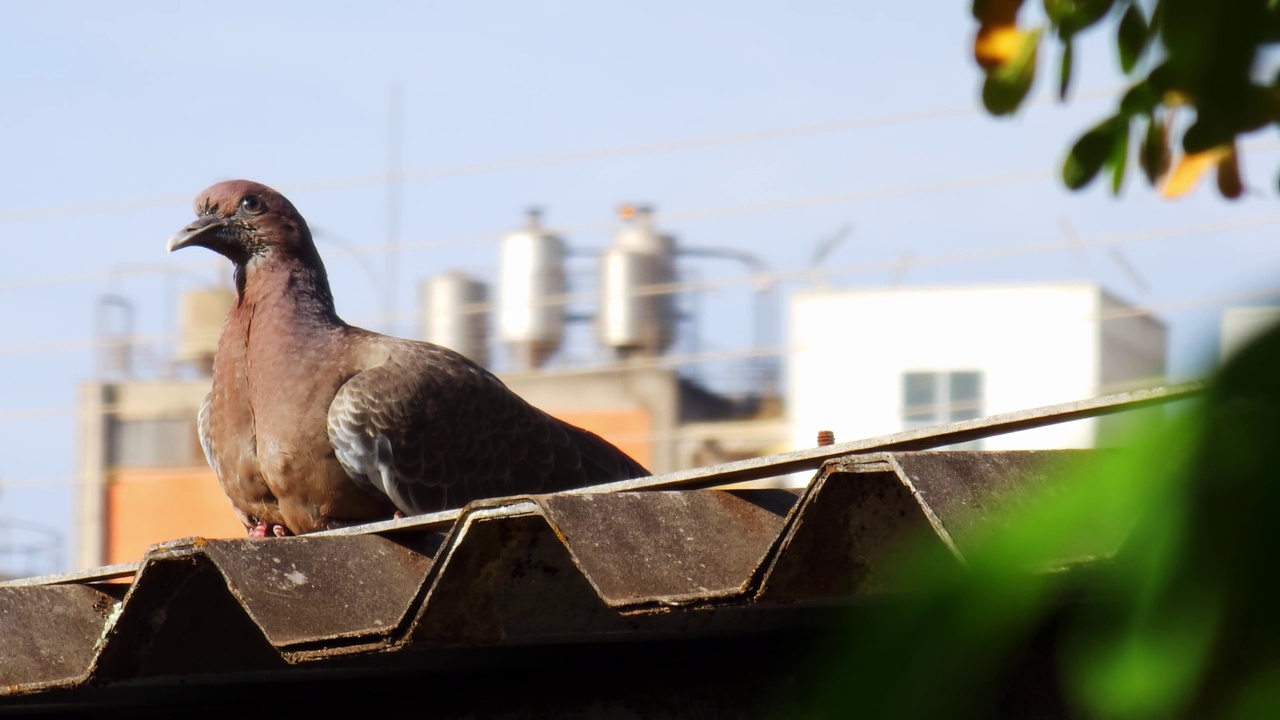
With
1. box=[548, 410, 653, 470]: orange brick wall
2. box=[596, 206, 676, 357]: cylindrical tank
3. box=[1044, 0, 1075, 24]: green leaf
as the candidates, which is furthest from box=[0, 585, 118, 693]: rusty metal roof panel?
box=[596, 206, 676, 357]: cylindrical tank

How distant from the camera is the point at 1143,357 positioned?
93 centimetres

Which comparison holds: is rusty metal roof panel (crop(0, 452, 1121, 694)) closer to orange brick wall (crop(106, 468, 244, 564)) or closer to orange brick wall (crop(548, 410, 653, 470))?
orange brick wall (crop(548, 410, 653, 470))

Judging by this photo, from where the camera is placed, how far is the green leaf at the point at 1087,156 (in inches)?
82.3

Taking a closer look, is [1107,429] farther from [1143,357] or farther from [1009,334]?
[1009,334]

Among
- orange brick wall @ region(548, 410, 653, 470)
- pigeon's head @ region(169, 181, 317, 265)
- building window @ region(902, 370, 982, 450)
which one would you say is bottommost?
orange brick wall @ region(548, 410, 653, 470)

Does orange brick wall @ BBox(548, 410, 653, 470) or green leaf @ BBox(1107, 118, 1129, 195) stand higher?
green leaf @ BBox(1107, 118, 1129, 195)

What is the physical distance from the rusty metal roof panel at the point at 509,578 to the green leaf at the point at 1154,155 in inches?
17.4

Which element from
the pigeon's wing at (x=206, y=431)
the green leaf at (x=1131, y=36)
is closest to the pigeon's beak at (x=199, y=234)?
the pigeon's wing at (x=206, y=431)

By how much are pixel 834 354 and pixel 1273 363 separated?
22.2 metres

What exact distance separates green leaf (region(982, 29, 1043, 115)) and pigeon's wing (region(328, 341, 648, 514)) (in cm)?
375

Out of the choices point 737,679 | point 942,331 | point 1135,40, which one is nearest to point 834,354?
point 942,331

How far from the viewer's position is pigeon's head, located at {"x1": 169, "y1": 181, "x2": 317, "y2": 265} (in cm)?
614

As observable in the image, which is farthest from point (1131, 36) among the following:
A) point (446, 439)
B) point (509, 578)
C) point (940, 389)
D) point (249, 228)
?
point (940, 389)

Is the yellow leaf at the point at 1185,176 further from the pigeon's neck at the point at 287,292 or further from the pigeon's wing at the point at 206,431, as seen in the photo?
the pigeon's wing at the point at 206,431
